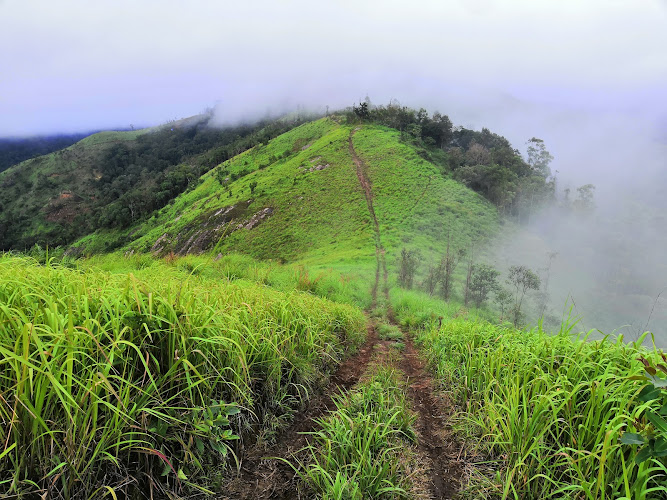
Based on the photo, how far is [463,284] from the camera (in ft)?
67.1

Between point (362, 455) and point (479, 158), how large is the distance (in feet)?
197

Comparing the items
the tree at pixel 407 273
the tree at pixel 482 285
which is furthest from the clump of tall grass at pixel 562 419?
the tree at pixel 482 285

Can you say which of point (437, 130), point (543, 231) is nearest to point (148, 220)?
point (437, 130)

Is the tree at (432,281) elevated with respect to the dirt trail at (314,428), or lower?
lower

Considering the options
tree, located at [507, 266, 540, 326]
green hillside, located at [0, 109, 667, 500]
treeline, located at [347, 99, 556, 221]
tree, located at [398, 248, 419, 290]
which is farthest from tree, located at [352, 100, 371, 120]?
green hillside, located at [0, 109, 667, 500]

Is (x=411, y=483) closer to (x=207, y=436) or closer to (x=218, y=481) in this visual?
(x=218, y=481)

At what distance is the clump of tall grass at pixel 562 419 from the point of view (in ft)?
5.57

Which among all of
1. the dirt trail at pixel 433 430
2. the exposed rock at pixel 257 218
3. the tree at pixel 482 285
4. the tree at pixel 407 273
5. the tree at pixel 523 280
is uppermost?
the dirt trail at pixel 433 430

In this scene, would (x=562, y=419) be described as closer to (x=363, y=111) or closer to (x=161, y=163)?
(x=363, y=111)

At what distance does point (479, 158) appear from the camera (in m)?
53.5

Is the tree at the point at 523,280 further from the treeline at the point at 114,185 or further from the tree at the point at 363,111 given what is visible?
the treeline at the point at 114,185

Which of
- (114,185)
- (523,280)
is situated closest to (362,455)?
(523,280)

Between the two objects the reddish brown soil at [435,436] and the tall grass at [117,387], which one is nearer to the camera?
the tall grass at [117,387]

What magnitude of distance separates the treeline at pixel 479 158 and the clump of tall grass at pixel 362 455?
46716 millimetres
